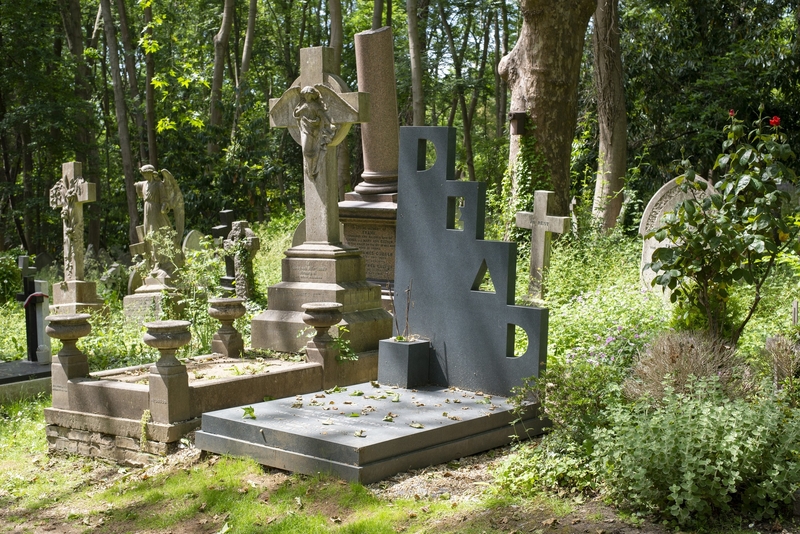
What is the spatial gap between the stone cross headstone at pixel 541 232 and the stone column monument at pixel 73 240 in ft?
22.4

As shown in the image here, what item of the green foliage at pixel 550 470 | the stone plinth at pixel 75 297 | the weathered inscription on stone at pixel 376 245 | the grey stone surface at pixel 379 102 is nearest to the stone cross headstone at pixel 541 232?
the weathered inscription on stone at pixel 376 245

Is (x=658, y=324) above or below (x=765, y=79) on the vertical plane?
below

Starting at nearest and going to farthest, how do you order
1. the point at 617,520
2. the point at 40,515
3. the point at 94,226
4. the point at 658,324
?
the point at 617,520 → the point at 40,515 → the point at 658,324 → the point at 94,226

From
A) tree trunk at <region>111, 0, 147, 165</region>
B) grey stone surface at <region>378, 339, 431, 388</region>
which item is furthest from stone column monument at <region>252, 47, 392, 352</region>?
tree trunk at <region>111, 0, 147, 165</region>

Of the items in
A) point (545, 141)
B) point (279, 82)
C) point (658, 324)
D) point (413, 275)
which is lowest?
point (658, 324)

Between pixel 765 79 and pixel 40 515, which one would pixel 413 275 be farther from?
pixel 765 79

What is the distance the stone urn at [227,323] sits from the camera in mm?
8539

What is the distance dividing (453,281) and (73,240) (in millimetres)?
8242

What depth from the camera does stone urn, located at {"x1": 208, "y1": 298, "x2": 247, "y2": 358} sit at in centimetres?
854

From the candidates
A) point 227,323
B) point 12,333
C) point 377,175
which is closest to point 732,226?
point 227,323

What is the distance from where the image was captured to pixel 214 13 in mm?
29109

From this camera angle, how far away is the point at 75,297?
43.8 ft

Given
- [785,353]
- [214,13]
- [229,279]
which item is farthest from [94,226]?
[785,353]

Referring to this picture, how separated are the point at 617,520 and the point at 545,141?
970 centimetres
